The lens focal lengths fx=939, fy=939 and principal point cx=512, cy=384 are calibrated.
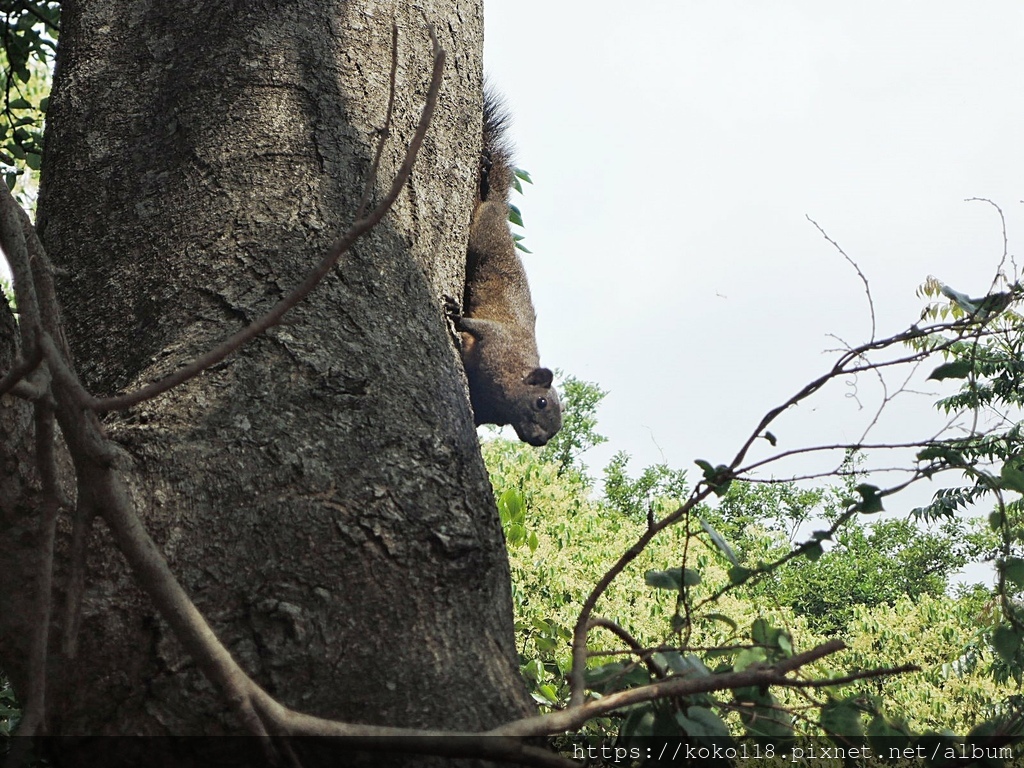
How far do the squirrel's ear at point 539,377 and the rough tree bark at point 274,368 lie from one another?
375 centimetres

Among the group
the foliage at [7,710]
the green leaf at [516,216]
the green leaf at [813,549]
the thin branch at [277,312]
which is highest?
the green leaf at [516,216]

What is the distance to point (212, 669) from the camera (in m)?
1.01

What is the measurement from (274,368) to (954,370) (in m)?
1.08

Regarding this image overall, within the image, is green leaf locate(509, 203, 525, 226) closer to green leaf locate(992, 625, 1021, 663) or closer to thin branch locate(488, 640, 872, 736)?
green leaf locate(992, 625, 1021, 663)

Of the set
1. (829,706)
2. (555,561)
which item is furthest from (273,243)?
(555,561)

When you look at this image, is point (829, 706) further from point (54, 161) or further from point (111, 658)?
point (54, 161)

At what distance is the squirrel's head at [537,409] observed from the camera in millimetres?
6086

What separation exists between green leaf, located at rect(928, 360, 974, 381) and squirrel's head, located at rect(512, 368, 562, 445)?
4545 millimetres

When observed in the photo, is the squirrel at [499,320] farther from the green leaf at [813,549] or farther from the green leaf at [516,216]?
the green leaf at [813,549]

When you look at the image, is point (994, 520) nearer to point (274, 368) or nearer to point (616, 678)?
point (616, 678)

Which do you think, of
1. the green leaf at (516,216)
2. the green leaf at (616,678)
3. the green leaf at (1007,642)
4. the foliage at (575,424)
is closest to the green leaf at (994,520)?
the green leaf at (1007,642)

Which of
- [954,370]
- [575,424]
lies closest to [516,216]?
[954,370]

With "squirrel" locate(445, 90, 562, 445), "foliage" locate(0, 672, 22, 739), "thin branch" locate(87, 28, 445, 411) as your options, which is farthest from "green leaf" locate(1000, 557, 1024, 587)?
"squirrel" locate(445, 90, 562, 445)

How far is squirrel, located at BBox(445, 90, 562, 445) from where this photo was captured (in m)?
5.16
